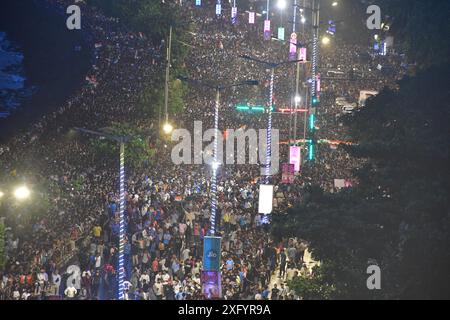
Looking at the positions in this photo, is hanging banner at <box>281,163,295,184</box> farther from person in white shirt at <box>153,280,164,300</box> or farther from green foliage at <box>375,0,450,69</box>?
green foliage at <box>375,0,450,69</box>

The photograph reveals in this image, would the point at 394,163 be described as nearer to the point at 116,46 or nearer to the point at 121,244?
the point at 121,244

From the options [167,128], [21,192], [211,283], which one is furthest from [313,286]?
[167,128]

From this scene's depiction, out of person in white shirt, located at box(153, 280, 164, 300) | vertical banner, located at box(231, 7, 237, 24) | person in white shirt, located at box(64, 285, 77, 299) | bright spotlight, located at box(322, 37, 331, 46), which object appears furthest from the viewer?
bright spotlight, located at box(322, 37, 331, 46)

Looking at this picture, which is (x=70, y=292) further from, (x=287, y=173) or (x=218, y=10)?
(x=218, y=10)

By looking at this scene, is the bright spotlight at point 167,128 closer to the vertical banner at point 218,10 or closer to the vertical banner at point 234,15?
the vertical banner at point 218,10

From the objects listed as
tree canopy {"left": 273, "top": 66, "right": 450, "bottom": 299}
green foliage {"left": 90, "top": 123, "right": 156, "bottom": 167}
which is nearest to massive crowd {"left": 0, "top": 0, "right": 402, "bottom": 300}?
green foliage {"left": 90, "top": 123, "right": 156, "bottom": 167}
